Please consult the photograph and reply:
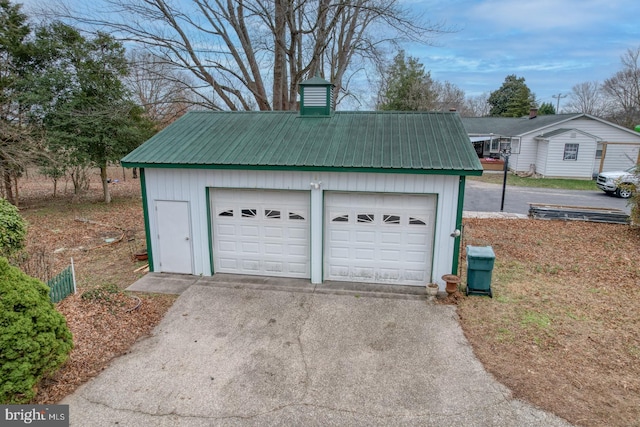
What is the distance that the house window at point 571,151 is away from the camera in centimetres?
2423

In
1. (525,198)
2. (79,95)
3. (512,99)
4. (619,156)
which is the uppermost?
(512,99)

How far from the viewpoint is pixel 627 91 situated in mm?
40719

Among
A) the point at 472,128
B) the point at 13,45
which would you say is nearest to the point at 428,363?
the point at 13,45

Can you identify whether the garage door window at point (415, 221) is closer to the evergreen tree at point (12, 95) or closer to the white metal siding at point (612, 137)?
the evergreen tree at point (12, 95)

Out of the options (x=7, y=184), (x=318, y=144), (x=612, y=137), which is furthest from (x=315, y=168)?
(x=612, y=137)

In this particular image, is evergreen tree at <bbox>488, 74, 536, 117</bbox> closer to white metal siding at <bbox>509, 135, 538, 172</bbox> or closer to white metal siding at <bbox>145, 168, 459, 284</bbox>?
white metal siding at <bbox>509, 135, 538, 172</bbox>

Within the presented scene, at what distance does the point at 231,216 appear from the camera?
28.8 ft

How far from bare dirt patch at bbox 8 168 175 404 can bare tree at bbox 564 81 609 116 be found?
5719 centimetres

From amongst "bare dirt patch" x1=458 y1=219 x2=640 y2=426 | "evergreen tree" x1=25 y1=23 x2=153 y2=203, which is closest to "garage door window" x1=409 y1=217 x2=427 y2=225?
"bare dirt patch" x1=458 y1=219 x2=640 y2=426

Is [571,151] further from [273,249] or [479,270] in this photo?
[273,249]

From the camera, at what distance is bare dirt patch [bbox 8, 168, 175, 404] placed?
5582 millimetres

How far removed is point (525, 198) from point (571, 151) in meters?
8.45

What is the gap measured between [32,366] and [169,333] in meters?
2.25

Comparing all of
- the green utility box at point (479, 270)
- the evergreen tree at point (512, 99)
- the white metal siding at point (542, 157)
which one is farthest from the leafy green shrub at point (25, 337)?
the evergreen tree at point (512, 99)
